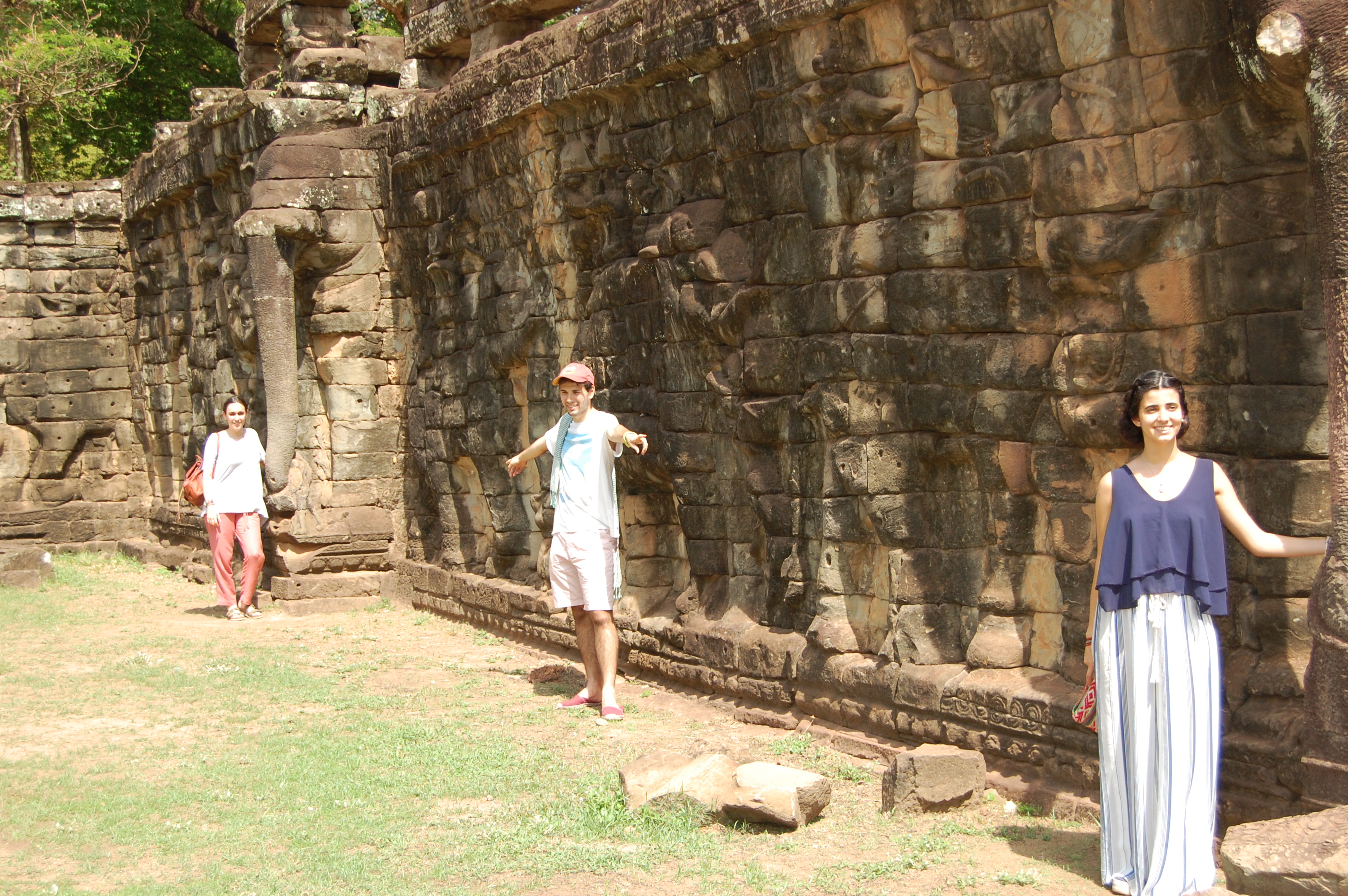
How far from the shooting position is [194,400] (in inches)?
558

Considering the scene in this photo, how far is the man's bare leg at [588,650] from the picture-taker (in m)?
7.23

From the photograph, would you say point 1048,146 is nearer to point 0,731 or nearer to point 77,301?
point 0,731

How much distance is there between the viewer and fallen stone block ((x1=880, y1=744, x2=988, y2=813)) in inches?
203

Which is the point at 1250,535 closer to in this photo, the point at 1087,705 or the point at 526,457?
the point at 1087,705

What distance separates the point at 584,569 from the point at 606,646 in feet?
1.42

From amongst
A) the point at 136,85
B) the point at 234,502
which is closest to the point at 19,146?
the point at 136,85

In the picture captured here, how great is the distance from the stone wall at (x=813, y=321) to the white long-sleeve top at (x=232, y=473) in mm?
287

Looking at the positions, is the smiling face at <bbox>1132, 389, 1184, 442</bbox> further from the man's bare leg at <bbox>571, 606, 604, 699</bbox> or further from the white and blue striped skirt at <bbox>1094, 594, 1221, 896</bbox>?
the man's bare leg at <bbox>571, 606, 604, 699</bbox>

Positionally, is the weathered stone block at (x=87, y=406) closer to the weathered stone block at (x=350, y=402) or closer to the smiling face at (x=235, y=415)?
the smiling face at (x=235, y=415)

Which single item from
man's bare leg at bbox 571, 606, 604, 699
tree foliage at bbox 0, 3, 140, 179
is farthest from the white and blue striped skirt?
tree foliage at bbox 0, 3, 140, 179

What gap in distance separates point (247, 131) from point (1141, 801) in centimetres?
Result: 963

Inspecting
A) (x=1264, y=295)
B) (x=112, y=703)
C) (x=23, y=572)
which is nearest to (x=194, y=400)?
(x=23, y=572)

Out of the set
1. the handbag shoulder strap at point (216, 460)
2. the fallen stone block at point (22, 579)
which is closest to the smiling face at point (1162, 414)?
the handbag shoulder strap at point (216, 460)

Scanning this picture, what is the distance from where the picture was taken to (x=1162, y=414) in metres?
4.25
